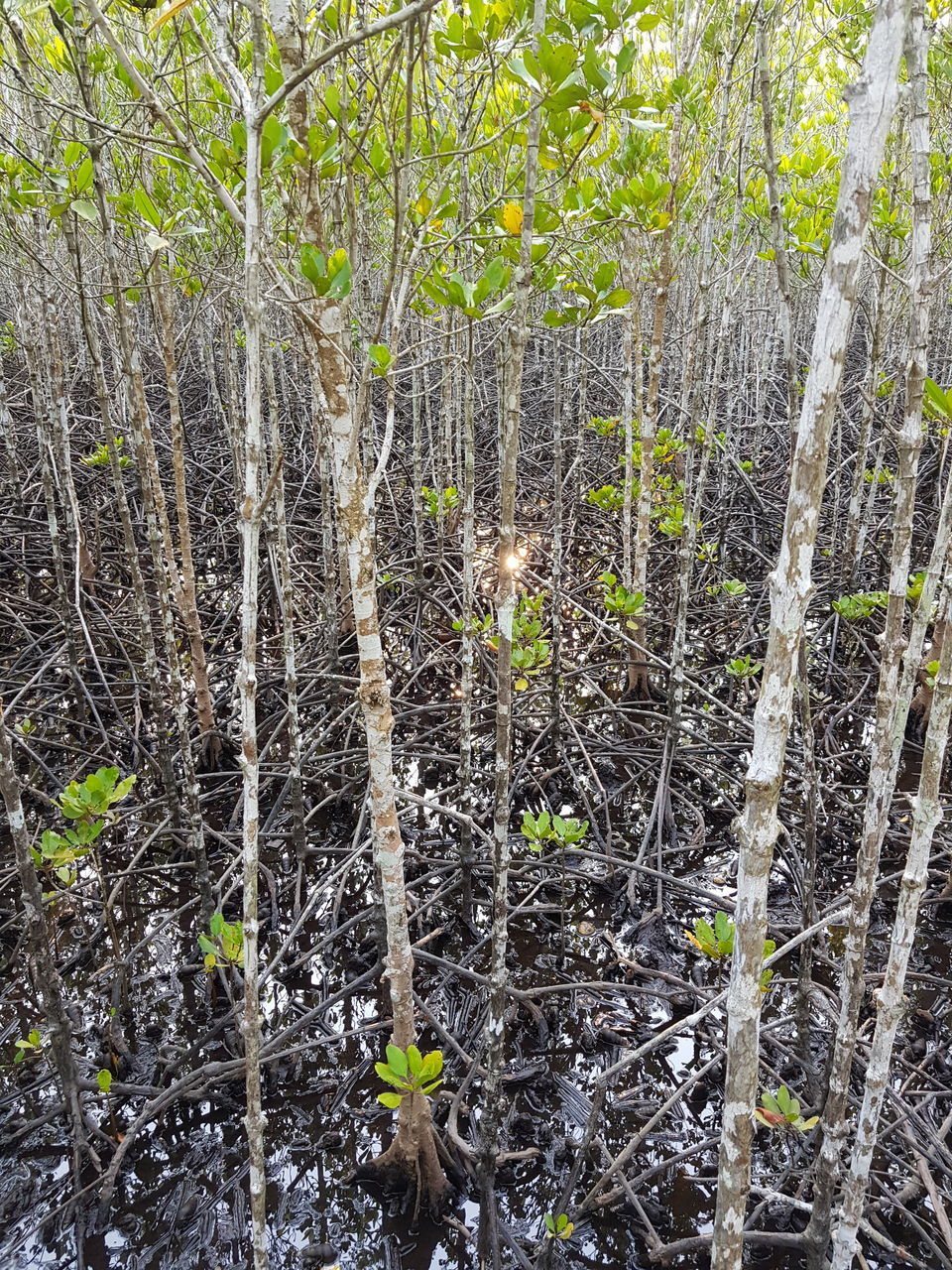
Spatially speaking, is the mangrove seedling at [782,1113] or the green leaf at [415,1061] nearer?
the mangrove seedling at [782,1113]

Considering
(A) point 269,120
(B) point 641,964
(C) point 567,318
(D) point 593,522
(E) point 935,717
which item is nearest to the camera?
(E) point 935,717

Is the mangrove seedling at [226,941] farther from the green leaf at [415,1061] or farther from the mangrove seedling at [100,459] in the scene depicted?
the mangrove seedling at [100,459]

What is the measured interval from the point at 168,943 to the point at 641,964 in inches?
76.8

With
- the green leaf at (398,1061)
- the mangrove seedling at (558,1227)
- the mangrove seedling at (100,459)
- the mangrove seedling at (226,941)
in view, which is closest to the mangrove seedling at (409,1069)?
the green leaf at (398,1061)

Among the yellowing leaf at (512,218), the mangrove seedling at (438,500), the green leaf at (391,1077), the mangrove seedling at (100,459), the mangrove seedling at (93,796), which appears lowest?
the green leaf at (391,1077)

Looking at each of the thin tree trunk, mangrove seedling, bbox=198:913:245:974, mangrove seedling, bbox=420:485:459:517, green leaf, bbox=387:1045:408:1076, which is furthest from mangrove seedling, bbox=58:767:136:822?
mangrove seedling, bbox=420:485:459:517

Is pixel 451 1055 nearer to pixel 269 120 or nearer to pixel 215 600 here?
pixel 269 120

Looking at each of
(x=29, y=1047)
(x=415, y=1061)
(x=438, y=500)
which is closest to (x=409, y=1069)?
(x=415, y=1061)

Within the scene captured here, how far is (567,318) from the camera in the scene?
7.81 feet

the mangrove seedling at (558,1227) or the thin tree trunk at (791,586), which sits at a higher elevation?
the thin tree trunk at (791,586)

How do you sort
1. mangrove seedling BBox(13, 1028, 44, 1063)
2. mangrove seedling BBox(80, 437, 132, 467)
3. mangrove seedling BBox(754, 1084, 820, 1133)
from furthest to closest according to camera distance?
mangrove seedling BBox(80, 437, 132, 467) → mangrove seedling BBox(13, 1028, 44, 1063) → mangrove seedling BBox(754, 1084, 820, 1133)

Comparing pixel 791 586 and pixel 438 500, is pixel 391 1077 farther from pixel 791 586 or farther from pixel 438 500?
pixel 438 500

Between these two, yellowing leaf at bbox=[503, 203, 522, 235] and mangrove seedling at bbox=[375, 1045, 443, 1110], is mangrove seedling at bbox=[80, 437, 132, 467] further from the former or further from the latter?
mangrove seedling at bbox=[375, 1045, 443, 1110]

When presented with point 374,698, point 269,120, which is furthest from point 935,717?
point 269,120
